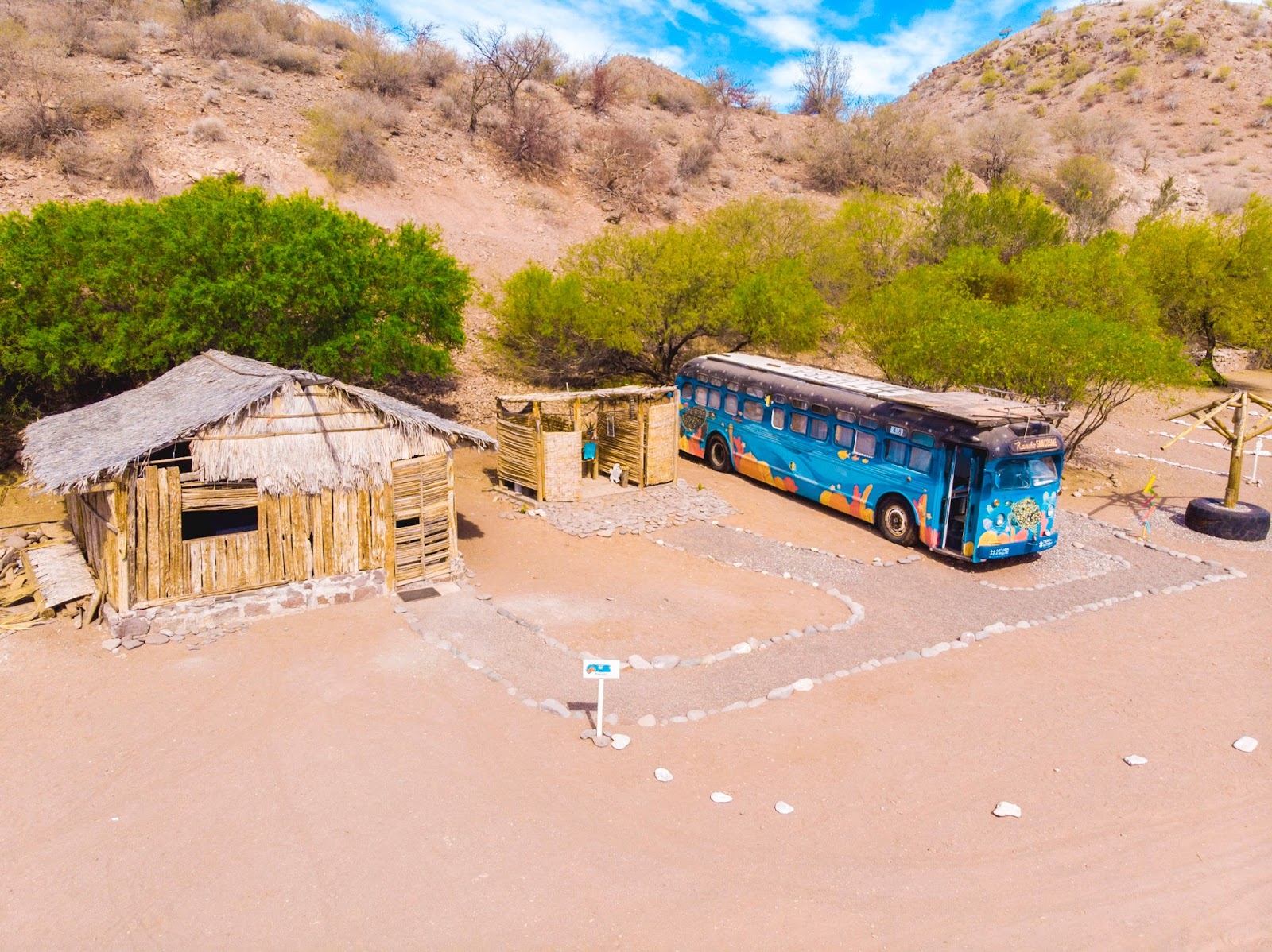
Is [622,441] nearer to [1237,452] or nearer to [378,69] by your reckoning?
[1237,452]

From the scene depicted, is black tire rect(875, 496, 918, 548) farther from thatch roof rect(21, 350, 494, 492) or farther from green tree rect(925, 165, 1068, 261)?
green tree rect(925, 165, 1068, 261)

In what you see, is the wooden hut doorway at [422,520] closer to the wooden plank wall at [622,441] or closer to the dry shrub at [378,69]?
the wooden plank wall at [622,441]

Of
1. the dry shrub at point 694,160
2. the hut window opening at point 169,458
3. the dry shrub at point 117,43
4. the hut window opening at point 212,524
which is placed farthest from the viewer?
the dry shrub at point 694,160

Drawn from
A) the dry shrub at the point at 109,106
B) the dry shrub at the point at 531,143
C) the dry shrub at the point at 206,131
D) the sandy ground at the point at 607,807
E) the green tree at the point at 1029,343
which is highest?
the dry shrub at the point at 531,143

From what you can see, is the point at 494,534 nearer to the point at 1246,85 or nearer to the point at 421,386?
the point at 421,386

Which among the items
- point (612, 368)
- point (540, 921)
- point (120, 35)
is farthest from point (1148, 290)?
point (120, 35)

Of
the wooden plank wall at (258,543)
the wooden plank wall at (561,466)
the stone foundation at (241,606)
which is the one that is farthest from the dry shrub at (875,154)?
the stone foundation at (241,606)

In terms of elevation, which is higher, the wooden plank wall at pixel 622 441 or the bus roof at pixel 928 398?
the bus roof at pixel 928 398
